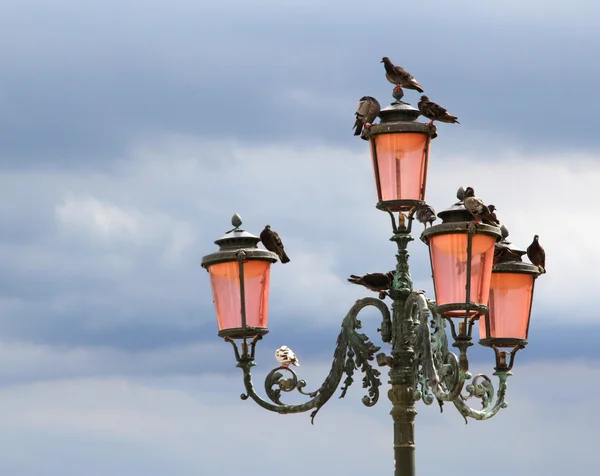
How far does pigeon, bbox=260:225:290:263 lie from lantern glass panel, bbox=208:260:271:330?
210 millimetres

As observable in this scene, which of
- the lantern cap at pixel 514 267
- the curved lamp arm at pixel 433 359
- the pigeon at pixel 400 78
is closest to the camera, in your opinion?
the curved lamp arm at pixel 433 359

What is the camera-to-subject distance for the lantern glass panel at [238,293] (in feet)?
48.1

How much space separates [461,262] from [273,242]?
92.2 inches

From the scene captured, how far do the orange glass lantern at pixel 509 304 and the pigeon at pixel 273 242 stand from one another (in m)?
1.95

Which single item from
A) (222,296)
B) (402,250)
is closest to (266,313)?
(222,296)

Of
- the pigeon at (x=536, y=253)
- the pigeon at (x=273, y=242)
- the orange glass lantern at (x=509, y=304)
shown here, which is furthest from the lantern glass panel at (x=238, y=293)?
the pigeon at (x=536, y=253)

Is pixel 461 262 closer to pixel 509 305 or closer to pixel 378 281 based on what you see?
pixel 378 281

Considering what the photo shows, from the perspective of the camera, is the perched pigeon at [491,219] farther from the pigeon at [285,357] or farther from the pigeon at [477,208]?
the pigeon at [285,357]

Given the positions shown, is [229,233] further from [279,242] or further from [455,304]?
[455,304]

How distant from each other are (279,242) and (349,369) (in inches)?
57.3

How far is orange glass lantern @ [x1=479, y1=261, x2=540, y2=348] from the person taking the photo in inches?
604

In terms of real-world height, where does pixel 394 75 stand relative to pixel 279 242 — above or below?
above

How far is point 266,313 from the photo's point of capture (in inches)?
582

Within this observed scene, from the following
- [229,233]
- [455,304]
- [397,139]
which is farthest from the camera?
[229,233]
